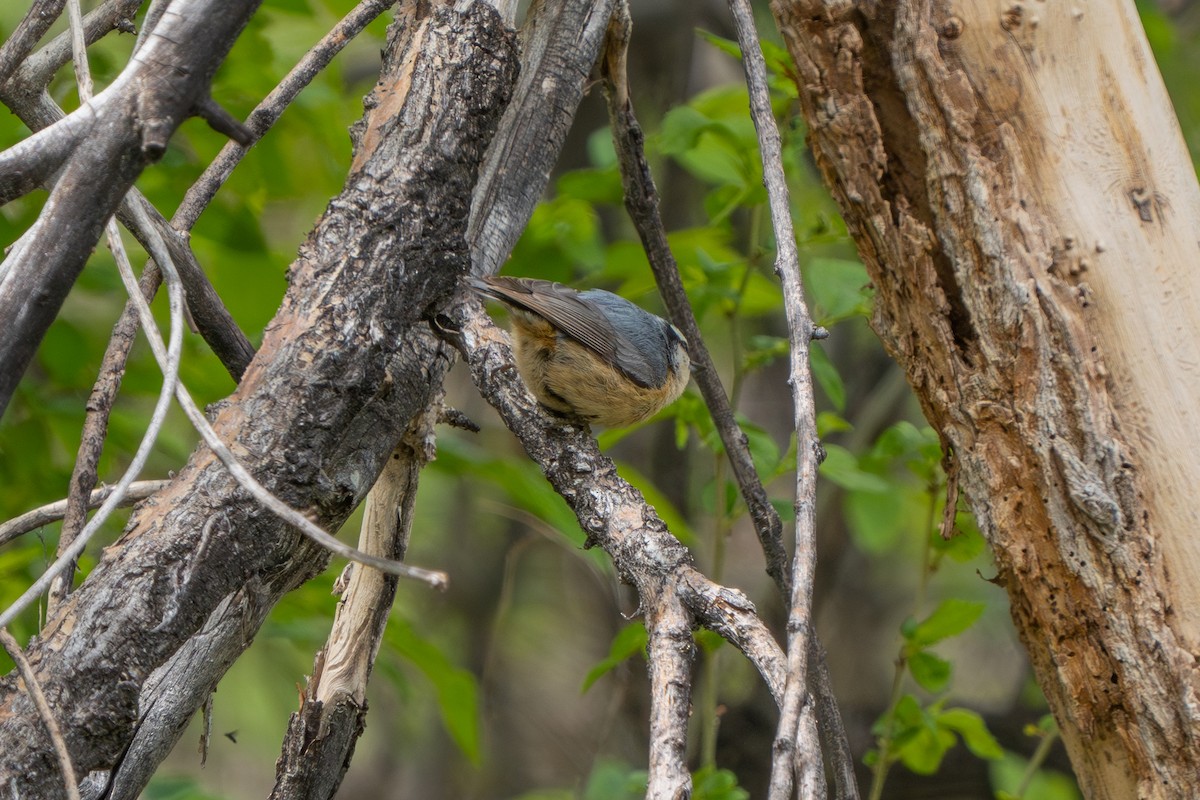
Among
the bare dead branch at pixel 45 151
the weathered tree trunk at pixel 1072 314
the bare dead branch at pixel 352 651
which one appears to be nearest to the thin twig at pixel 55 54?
the bare dead branch at pixel 45 151

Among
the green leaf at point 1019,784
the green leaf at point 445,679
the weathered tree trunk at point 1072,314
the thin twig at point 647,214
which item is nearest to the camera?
the weathered tree trunk at point 1072,314

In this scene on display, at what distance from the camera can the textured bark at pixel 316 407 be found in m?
1.48

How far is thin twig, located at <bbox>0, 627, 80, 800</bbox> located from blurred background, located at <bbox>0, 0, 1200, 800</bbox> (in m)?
0.52

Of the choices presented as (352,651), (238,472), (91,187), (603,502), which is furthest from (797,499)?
(352,651)

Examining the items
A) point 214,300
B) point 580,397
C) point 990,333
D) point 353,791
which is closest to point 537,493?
point 580,397

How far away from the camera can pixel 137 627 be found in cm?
150

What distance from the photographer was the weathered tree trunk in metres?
1.88

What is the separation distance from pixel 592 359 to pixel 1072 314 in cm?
132

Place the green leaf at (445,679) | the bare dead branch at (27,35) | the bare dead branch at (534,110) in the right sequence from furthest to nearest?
the green leaf at (445,679)
the bare dead branch at (534,110)
the bare dead branch at (27,35)

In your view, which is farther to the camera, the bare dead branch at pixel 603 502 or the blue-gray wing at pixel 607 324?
the blue-gray wing at pixel 607 324

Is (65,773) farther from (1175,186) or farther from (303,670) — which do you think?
(303,670)

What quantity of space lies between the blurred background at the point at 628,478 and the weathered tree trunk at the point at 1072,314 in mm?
741

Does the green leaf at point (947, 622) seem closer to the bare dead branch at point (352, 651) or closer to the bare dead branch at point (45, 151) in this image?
the bare dead branch at point (352, 651)

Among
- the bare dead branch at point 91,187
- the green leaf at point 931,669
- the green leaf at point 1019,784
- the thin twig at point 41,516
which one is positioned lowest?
the green leaf at point 1019,784
